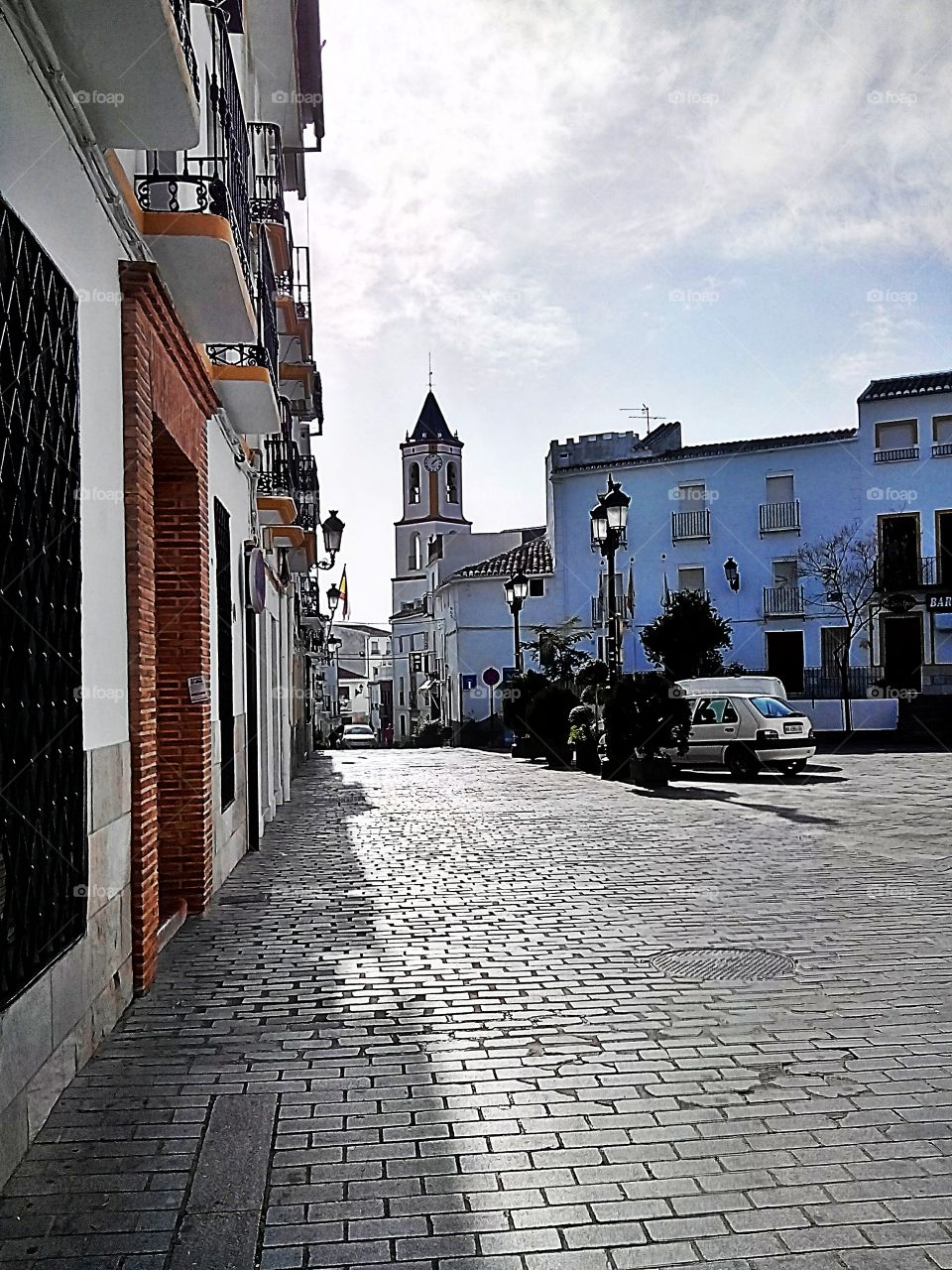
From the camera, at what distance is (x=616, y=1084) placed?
186 inches

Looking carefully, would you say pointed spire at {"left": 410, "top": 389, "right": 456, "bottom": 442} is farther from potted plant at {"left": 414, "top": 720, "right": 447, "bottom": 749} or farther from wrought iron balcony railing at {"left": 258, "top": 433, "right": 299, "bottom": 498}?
wrought iron balcony railing at {"left": 258, "top": 433, "right": 299, "bottom": 498}

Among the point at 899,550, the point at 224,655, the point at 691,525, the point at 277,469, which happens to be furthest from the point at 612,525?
the point at 691,525

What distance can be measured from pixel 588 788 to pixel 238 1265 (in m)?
15.9

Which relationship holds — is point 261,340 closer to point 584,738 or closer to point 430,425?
point 584,738

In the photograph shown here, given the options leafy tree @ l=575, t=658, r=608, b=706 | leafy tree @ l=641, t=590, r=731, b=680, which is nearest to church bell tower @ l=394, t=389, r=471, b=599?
leafy tree @ l=641, t=590, r=731, b=680

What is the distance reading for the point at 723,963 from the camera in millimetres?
6645

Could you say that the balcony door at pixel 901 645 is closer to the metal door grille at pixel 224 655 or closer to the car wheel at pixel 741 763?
the car wheel at pixel 741 763

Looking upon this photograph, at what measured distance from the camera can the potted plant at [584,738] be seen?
22652mm

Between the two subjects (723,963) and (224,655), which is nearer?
(723,963)

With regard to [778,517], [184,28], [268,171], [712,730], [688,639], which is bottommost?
[712,730]

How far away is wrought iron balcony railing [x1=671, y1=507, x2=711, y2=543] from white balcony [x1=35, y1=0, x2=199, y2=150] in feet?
137

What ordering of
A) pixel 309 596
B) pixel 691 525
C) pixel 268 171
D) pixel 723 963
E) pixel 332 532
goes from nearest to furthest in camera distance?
pixel 723 963 → pixel 268 171 → pixel 332 532 → pixel 309 596 → pixel 691 525

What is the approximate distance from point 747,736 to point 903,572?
22.3m

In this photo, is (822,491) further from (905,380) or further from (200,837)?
(200,837)
